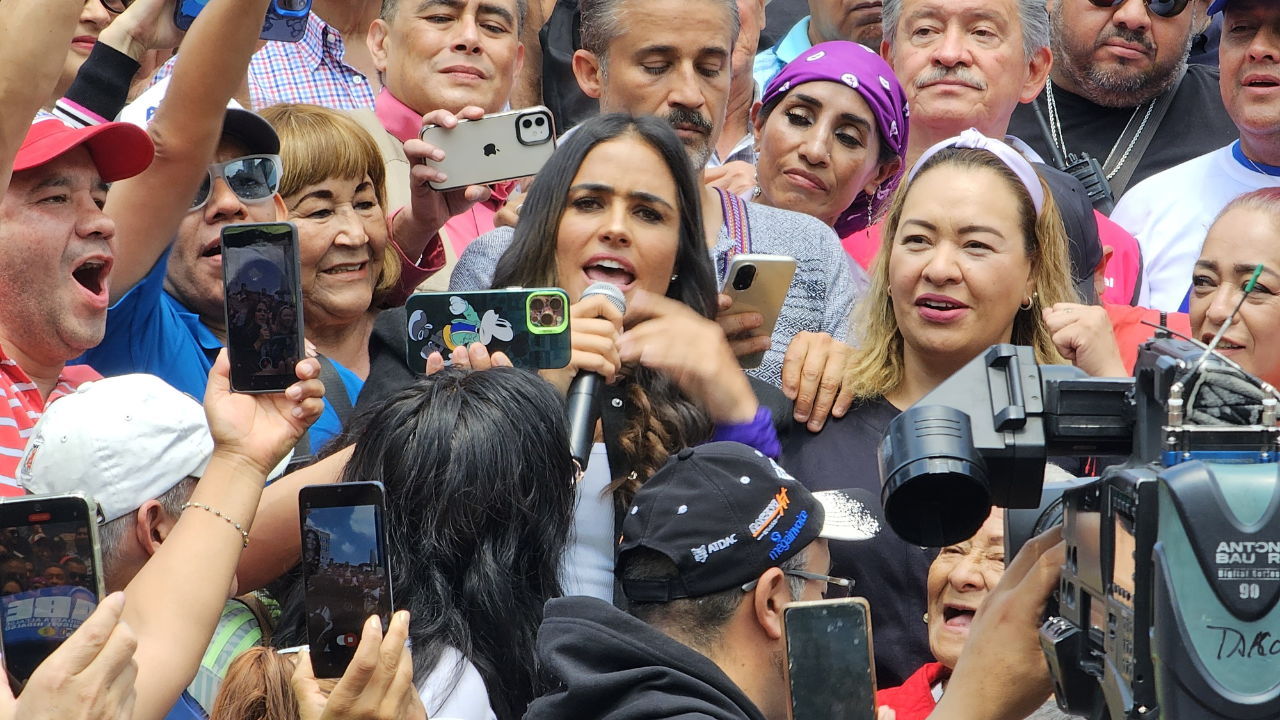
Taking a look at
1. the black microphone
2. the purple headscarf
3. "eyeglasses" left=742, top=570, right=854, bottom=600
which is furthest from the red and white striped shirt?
the purple headscarf

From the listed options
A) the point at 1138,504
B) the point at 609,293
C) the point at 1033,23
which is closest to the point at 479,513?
the point at 609,293

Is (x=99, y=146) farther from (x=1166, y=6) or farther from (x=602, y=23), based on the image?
(x=1166, y=6)

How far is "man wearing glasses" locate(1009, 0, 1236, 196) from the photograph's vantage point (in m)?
5.81

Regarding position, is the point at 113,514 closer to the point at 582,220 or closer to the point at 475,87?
the point at 582,220

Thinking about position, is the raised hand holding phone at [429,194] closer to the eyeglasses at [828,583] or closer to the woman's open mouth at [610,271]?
the woman's open mouth at [610,271]

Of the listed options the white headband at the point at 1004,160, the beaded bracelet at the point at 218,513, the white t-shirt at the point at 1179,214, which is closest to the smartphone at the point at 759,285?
the white headband at the point at 1004,160

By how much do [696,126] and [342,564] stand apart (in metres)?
2.55

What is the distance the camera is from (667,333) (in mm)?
3730

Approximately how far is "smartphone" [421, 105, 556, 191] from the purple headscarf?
1.09 m

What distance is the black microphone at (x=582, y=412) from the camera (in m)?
3.10

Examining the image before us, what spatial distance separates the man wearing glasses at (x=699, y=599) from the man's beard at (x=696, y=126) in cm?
176

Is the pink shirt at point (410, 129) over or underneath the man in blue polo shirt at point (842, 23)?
underneath

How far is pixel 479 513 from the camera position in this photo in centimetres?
292

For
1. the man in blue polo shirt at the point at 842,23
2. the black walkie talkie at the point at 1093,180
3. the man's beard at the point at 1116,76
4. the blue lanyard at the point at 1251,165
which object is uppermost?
the man in blue polo shirt at the point at 842,23
